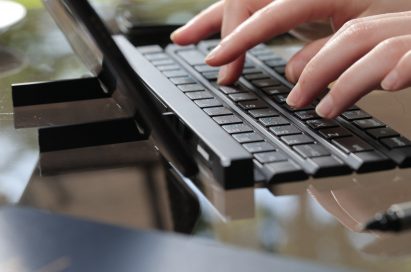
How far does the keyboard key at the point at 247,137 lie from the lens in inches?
24.4

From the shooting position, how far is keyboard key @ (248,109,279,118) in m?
0.69

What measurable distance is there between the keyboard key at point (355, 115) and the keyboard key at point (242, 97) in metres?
0.09

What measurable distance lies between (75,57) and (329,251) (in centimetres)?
57

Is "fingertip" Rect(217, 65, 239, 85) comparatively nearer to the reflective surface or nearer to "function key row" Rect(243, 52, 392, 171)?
"function key row" Rect(243, 52, 392, 171)

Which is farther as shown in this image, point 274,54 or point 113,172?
point 274,54

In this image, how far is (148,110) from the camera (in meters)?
0.60

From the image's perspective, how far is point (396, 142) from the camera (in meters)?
0.61

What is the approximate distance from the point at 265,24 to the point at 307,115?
0.16 meters

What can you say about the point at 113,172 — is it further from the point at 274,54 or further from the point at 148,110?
the point at 274,54

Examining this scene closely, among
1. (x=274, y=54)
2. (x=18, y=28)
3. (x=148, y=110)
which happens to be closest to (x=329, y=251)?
(x=148, y=110)

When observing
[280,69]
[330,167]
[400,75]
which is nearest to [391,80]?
[400,75]

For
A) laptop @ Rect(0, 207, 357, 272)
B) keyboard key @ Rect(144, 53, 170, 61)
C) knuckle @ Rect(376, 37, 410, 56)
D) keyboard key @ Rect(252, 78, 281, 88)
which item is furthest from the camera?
keyboard key @ Rect(144, 53, 170, 61)

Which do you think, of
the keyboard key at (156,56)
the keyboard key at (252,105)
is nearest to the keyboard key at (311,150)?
the keyboard key at (252,105)

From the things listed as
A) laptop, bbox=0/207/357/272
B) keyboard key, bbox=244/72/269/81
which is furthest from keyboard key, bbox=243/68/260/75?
laptop, bbox=0/207/357/272
